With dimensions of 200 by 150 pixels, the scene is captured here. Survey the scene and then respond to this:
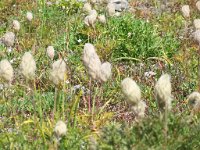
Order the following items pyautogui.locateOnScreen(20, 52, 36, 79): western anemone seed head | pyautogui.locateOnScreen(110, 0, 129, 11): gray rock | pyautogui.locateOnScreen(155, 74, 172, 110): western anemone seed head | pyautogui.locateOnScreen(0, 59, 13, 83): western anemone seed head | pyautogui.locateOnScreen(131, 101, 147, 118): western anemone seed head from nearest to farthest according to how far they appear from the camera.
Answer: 1. pyautogui.locateOnScreen(155, 74, 172, 110): western anemone seed head
2. pyautogui.locateOnScreen(131, 101, 147, 118): western anemone seed head
3. pyautogui.locateOnScreen(20, 52, 36, 79): western anemone seed head
4. pyautogui.locateOnScreen(0, 59, 13, 83): western anemone seed head
5. pyautogui.locateOnScreen(110, 0, 129, 11): gray rock

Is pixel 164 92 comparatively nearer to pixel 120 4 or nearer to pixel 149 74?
pixel 149 74

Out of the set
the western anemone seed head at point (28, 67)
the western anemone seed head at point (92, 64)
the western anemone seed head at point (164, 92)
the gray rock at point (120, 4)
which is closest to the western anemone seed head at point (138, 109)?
the western anemone seed head at point (164, 92)

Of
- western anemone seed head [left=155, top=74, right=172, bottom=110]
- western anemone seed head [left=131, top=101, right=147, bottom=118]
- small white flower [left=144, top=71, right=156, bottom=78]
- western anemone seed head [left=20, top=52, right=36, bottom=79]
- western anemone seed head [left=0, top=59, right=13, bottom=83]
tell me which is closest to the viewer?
western anemone seed head [left=155, top=74, right=172, bottom=110]

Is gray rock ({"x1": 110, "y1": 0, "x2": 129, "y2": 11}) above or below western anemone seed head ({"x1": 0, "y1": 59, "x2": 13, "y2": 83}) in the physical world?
above

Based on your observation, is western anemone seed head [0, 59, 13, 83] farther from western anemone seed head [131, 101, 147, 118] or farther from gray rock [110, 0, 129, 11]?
gray rock [110, 0, 129, 11]

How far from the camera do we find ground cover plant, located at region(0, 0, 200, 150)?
3031 mm

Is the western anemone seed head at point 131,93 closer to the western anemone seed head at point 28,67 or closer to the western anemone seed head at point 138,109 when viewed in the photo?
the western anemone seed head at point 138,109

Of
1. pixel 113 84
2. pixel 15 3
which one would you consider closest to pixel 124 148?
pixel 113 84

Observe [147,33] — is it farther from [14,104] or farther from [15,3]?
[15,3]

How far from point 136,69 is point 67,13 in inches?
124

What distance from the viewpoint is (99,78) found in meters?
3.47

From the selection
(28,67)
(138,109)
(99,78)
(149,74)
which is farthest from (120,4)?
(138,109)

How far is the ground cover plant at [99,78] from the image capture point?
3.03 metres

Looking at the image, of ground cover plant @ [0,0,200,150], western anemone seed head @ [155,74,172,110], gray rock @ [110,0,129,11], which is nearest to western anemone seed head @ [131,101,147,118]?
ground cover plant @ [0,0,200,150]
